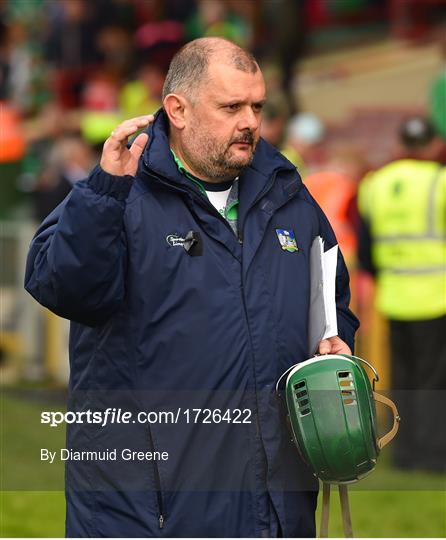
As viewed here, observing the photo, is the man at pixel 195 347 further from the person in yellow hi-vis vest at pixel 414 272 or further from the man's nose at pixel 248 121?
the person in yellow hi-vis vest at pixel 414 272

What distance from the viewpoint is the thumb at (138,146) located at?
442 cm

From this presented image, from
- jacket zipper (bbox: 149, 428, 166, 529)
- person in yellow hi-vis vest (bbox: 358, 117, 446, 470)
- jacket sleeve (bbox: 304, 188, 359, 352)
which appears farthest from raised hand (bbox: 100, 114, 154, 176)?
person in yellow hi-vis vest (bbox: 358, 117, 446, 470)

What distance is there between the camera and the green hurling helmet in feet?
14.3

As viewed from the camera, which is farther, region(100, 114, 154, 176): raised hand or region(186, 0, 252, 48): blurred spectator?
region(186, 0, 252, 48): blurred spectator

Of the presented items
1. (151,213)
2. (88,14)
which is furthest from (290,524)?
(88,14)

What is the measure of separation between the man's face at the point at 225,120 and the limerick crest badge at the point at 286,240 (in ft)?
0.75

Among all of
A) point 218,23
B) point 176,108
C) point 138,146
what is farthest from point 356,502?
point 218,23

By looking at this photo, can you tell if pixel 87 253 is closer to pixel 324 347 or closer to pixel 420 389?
pixel 324 347

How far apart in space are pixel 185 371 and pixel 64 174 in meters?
7.55

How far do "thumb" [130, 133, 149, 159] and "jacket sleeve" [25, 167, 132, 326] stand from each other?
137 mm

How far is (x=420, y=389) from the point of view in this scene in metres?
9.37

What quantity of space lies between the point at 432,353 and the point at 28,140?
7.16m

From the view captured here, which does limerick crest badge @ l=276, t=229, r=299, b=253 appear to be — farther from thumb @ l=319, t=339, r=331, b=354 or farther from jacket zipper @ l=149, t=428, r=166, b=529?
jacket zipper @ l=149, t=428, r=166, b=529

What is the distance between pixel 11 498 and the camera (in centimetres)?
787
